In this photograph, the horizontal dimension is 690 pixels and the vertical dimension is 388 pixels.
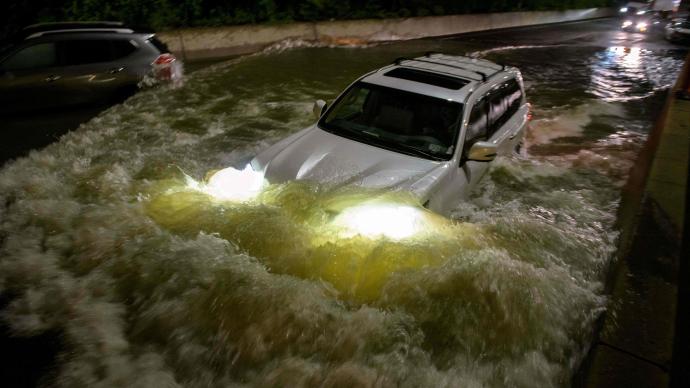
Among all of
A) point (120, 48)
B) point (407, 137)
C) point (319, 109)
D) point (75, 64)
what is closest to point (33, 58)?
point (75, 64)

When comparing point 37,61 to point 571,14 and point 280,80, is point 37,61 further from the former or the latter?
point 571,14

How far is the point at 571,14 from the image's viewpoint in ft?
91.5

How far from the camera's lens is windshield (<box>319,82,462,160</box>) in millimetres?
4824

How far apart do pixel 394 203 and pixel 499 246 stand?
143 centimetres

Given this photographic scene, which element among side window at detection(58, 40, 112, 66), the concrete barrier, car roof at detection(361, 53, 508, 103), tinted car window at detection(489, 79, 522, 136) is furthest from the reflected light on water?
side window at detection(58, 40, 112, 66)

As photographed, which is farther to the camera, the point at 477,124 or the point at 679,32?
the point at 679,32

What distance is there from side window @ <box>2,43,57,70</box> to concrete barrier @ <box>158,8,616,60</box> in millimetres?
5845

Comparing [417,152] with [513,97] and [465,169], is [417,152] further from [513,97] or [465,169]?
[513,97]

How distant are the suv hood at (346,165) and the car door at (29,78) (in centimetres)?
494

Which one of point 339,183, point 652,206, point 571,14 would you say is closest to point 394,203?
point 339,183

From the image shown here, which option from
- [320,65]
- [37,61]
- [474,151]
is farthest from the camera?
[320,65]

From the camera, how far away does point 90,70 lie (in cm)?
804

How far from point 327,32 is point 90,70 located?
10067 millimetres

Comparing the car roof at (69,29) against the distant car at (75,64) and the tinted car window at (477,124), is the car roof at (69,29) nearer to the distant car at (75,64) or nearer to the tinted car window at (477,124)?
the distant car at (75,64)
